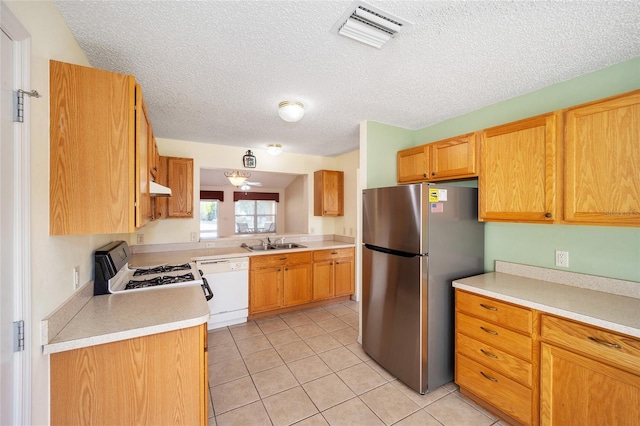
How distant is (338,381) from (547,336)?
153 cm

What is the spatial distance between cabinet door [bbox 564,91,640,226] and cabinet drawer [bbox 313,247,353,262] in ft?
8.88

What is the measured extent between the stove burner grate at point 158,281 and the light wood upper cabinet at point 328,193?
2.44 m

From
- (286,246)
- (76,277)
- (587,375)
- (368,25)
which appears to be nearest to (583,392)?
(587,375)

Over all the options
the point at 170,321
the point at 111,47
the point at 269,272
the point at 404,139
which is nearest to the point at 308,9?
the point at 111,47

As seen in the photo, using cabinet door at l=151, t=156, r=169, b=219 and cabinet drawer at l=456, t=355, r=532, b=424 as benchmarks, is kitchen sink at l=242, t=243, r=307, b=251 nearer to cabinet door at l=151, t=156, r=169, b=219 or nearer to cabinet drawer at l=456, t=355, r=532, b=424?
cabinet door at l=151, t=156, r=169, b=219

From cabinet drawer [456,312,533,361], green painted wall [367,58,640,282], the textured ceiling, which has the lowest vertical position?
cabinet drawer [456,312,533,361]

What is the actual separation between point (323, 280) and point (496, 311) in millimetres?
2394

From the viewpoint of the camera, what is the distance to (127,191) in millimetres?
1279

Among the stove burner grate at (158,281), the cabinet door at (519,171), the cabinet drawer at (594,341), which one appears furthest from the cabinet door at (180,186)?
the cabinet drawer at (594,341)

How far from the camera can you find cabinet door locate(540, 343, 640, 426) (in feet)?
4.17

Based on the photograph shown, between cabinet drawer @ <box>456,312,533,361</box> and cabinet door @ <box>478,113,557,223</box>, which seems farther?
cabinet door @ <box>478,113,557,223</box>

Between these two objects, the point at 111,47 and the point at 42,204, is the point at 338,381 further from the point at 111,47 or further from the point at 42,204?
the point at 111,47

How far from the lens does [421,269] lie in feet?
6.51

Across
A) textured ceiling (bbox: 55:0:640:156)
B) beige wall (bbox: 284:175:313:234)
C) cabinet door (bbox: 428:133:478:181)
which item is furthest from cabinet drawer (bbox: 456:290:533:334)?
beige wall (bbox: 284:175:313:234)
